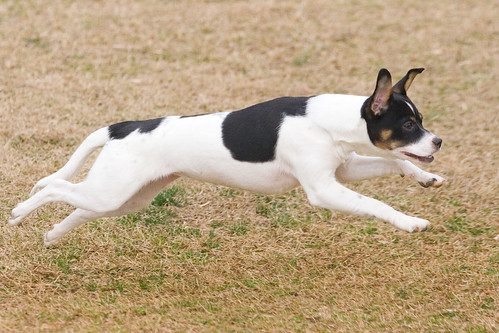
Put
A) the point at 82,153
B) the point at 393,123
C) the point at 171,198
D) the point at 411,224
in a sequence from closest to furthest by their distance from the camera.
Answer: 1. the point at 411,224
2. the point at 393,123
3. the point at 82,153
4. the point at 171,198

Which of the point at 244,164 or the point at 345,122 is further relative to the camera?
the point at 244,164

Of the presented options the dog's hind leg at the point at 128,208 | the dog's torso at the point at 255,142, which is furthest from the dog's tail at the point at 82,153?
the dog's hind leg at the point at 128,208

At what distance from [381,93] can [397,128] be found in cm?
23

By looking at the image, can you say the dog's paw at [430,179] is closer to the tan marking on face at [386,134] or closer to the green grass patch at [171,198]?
the tan marking on face at [386,134]

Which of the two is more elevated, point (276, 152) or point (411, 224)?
point (276, 152)

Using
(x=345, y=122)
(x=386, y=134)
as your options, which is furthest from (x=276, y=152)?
(x=386, y=134)

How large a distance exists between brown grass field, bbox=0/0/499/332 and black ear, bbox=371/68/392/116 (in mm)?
1216

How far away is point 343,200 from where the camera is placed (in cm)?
534

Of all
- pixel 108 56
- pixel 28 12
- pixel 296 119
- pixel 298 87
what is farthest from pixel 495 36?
pixel 296 119

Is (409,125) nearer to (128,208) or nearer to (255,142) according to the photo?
(255,142)

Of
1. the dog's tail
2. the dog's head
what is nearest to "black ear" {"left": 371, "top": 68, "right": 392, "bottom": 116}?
the dog's head

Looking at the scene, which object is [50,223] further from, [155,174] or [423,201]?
[423,201]

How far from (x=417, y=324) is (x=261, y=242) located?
1490mm

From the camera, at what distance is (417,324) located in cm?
547
